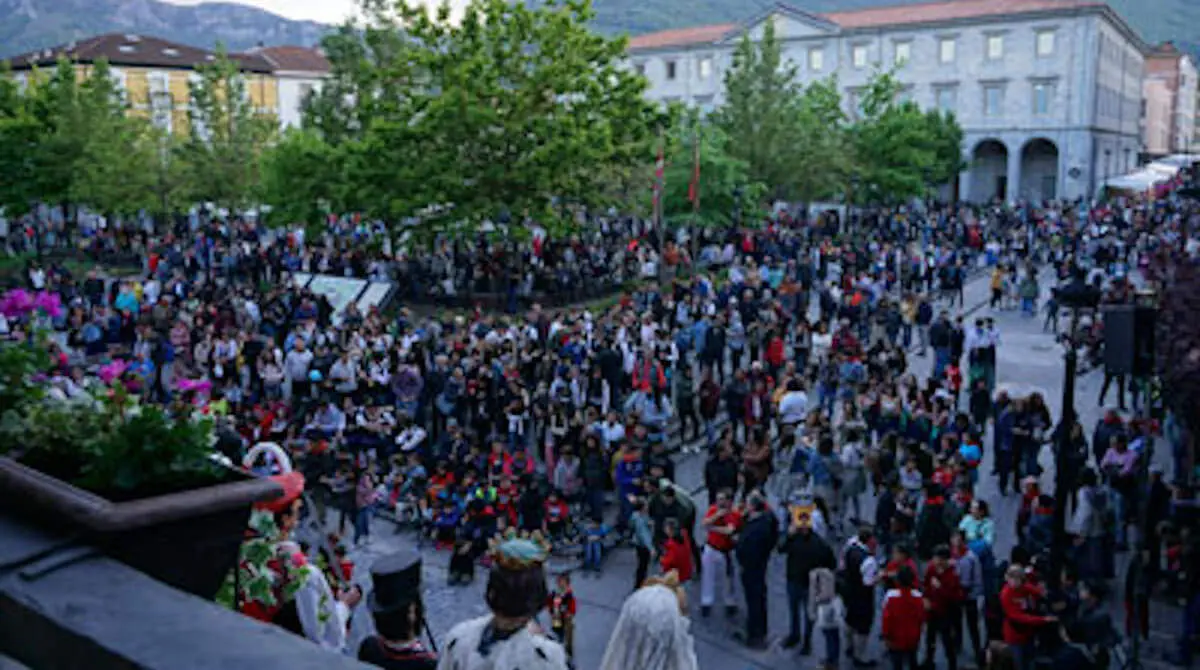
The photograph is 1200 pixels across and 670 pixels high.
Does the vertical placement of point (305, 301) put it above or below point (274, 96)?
below

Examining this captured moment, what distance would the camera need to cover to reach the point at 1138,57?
76188mm

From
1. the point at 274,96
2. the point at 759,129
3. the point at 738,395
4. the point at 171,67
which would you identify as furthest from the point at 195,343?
the point at 274,96

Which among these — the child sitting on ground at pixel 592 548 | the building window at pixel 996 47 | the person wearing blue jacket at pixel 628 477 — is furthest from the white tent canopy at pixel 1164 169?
the child sitting on ground at pixel 592 548

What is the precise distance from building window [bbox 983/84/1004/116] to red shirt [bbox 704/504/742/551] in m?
59.2

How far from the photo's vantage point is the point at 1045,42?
197 ft

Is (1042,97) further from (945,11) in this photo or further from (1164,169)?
(1164,169)

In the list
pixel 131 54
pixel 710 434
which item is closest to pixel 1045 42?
pixel 710 434

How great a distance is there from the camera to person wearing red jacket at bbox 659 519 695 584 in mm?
10750

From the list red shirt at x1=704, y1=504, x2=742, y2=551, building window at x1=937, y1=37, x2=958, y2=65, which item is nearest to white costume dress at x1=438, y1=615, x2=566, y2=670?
red shirt at x1=704, y1=504, x2=742, y2=551

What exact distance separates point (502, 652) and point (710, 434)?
1380 centimetres

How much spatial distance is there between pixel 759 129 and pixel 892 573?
114ft

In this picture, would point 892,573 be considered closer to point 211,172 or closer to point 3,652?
point 3,652

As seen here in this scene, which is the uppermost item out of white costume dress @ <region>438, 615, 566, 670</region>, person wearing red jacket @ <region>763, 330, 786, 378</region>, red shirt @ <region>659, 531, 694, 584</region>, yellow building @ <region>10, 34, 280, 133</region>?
yellow building @ <region>10, 34, 280, 133</region>

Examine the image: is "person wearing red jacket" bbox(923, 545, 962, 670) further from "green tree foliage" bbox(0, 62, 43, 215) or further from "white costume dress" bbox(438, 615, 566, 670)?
"green tree foliage" bbox(0, 62, 43, 215)
